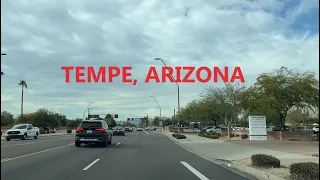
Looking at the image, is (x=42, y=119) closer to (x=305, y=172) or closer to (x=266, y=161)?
(x=266, y=161)

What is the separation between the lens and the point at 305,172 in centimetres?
1038

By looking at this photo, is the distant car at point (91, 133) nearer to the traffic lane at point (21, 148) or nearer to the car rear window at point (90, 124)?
the car rear window at point (90, 124)

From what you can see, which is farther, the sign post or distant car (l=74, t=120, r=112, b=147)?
the sign post

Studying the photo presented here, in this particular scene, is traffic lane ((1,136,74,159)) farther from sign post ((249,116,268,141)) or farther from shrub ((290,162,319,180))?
sign post ((249,116,268,141))

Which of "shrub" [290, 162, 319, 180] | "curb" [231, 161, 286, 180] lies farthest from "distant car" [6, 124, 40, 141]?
"shrub" [290, 162, 319, 180]

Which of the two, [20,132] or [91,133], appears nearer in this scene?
[91,133]

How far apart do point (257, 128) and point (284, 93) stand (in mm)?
5586

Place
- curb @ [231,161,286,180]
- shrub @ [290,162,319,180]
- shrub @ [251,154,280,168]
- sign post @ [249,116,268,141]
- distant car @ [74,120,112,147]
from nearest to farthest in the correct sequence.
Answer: shrub @ [290,162,319,180] → curb @ [231,161,286,180] → shrub @ [251,154,280,168] → distant car @ [74,120,112,147] → sign post @ [249,116,268,141]

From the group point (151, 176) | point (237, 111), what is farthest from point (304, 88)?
point (151, 176)

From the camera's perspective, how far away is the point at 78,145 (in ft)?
92.4

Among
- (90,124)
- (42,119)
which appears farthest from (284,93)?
(42,119)

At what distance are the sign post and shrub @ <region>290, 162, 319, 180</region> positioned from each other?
81.9ft

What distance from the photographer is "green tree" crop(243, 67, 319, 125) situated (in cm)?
3853

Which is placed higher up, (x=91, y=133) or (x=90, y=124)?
(x=90, y=124)
